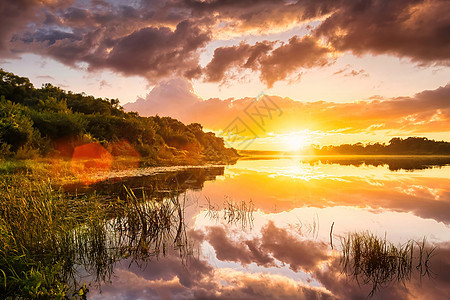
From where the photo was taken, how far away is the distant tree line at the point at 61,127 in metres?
22.4

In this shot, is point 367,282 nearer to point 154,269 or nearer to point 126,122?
point 154,269

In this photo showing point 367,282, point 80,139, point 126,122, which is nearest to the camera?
point 367,282

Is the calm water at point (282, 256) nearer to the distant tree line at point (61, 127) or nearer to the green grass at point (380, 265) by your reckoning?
the green grass at point (380, 265)

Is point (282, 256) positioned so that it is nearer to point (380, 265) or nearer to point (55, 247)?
point (380, 265)

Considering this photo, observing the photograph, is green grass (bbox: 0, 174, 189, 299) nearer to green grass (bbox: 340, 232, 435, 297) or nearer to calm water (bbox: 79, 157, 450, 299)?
calm water (bbox: 79, 157, 450, 299)

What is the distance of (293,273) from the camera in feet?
20.4

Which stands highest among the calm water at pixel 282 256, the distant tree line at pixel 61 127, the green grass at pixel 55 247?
the distant tree line at pixel 61 127

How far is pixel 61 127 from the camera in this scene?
96.0 feet

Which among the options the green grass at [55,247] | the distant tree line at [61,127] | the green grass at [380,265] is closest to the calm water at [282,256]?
the green grass at [380,265]

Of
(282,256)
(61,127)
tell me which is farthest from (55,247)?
(61,127)

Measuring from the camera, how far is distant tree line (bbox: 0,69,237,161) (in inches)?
882

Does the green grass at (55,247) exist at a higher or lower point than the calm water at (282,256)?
higher

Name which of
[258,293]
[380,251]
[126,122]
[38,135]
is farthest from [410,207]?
[126,122]

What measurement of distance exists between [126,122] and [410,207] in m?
39.6
